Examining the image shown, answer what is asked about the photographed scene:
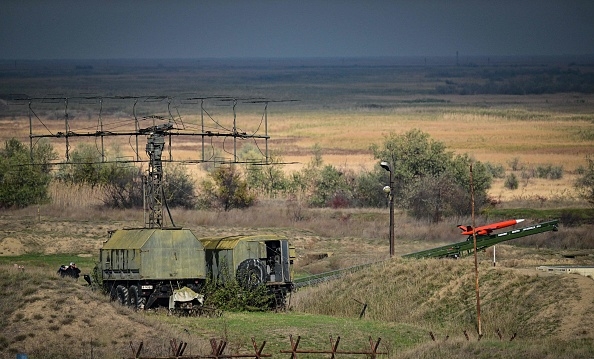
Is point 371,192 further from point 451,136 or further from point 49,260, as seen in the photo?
point 451,136

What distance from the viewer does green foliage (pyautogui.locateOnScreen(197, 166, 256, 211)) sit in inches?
3378

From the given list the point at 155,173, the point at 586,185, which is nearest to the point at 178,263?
the point at 155,173

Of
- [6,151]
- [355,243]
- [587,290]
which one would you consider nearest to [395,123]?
[6,151]

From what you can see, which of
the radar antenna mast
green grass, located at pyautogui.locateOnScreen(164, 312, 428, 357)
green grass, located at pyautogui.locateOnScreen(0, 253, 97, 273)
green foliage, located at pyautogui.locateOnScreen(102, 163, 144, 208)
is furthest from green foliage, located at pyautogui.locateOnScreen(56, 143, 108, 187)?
green grass, located at pyautogui.locateOnScreen(164, 312, 428, 357)

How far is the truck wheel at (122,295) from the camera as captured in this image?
4366 centimetres

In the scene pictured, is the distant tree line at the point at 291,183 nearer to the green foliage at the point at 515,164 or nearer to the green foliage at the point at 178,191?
the green foliage at the point at 178,191

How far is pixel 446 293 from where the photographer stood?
45.5 m

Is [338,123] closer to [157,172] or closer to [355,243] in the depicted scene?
[355,243]

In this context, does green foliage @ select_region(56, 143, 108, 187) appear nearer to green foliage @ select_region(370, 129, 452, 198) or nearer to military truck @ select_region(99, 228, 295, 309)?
green foliage @ select_region(370, 129, 452, 198)

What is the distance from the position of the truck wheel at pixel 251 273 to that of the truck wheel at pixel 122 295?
3.66 metres

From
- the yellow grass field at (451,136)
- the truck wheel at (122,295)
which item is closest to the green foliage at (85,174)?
the yellow grass field at (451,136)

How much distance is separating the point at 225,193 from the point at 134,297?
4357 centimetres

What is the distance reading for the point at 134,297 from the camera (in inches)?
1716

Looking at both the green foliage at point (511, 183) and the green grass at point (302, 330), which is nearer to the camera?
the green grass at point (302, 330)
